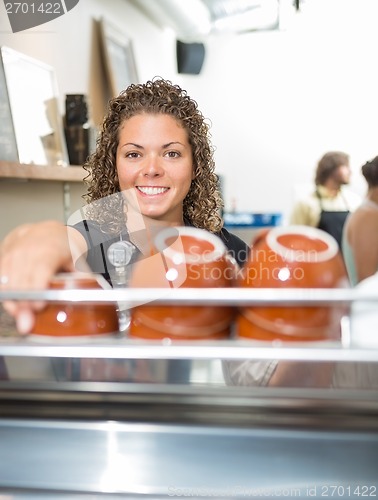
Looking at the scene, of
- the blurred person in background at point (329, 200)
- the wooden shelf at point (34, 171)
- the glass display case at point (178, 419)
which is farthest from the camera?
the wooden shelf at point (34, 171)

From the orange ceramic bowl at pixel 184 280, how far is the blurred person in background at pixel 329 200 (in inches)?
3.5

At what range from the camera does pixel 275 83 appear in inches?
19.6

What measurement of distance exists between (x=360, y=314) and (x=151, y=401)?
14 centimetres

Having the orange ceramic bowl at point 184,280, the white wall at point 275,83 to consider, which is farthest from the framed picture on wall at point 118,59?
the orange ceramic bowl at point 184,280

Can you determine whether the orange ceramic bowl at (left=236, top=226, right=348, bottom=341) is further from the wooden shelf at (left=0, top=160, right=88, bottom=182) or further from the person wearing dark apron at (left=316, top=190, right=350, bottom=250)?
the wooden shelf at (left=0, top=160, right=88, bottom=182)

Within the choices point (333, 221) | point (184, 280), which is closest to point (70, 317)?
point (184, 280)

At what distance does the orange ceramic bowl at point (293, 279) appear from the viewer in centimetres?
35

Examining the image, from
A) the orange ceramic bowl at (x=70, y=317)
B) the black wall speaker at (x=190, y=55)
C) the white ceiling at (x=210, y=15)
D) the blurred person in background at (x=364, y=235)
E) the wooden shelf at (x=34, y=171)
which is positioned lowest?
the orange ceramic bowl at (x=70, y=317)

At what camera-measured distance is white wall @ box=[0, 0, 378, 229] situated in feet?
1.51

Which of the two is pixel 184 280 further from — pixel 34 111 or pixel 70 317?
pixel 34 111

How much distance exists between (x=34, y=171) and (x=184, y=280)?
0.91 feet

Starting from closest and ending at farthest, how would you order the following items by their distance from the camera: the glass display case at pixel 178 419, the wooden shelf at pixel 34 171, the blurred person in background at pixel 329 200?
the glass display case at pixel 178 419
the blurred person in background at pixel 329 200
the wooden shelf at pixel 34 171

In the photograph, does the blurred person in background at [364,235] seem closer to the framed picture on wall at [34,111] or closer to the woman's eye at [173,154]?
the woman's eye at [173,154]

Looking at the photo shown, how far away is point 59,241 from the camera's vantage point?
0.39 metres
